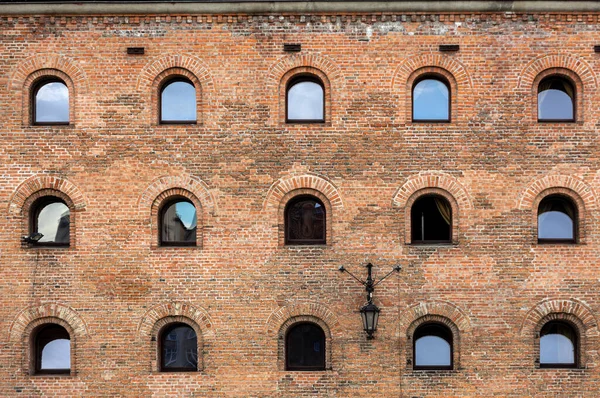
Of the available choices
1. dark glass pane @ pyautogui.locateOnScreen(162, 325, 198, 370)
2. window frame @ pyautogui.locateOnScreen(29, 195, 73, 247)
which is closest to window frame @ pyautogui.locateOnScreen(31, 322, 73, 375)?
window frame @ pyautogui.locateOnScreen(29, 195, 73, 247)

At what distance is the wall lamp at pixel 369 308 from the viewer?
1416 cm

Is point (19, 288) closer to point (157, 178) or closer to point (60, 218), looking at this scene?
point (60, 218)

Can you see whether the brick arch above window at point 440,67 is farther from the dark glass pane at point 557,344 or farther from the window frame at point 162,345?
the window frame at point 162,345

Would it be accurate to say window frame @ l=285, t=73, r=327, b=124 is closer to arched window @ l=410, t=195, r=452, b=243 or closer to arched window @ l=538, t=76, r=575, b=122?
arched window @ l=410, t=195, r=452, b=243

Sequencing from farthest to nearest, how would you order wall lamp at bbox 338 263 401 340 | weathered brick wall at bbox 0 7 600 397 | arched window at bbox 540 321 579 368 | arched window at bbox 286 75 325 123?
arched window at bbox 286 75 325 123 < arched window at bbox 540 321 579 368 < weathered brick wall at bbox 0 7 600 397 < wall lamp at bbox 338 263 401 340

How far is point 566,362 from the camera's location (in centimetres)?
1488

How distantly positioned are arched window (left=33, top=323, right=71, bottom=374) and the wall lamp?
6880 millimetres

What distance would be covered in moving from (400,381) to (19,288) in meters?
9.22

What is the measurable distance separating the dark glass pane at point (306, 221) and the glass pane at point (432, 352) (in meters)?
3.49

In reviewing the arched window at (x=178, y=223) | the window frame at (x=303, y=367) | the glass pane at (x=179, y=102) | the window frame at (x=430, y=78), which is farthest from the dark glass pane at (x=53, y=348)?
the window frame at (x=430, y=78)

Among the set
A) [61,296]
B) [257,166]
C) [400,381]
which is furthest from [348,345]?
[61,296]

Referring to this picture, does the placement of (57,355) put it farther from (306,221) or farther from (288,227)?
(306,221)

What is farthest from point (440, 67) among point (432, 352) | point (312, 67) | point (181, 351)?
point (181, 351)

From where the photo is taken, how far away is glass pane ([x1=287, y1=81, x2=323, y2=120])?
15203 millimetres
